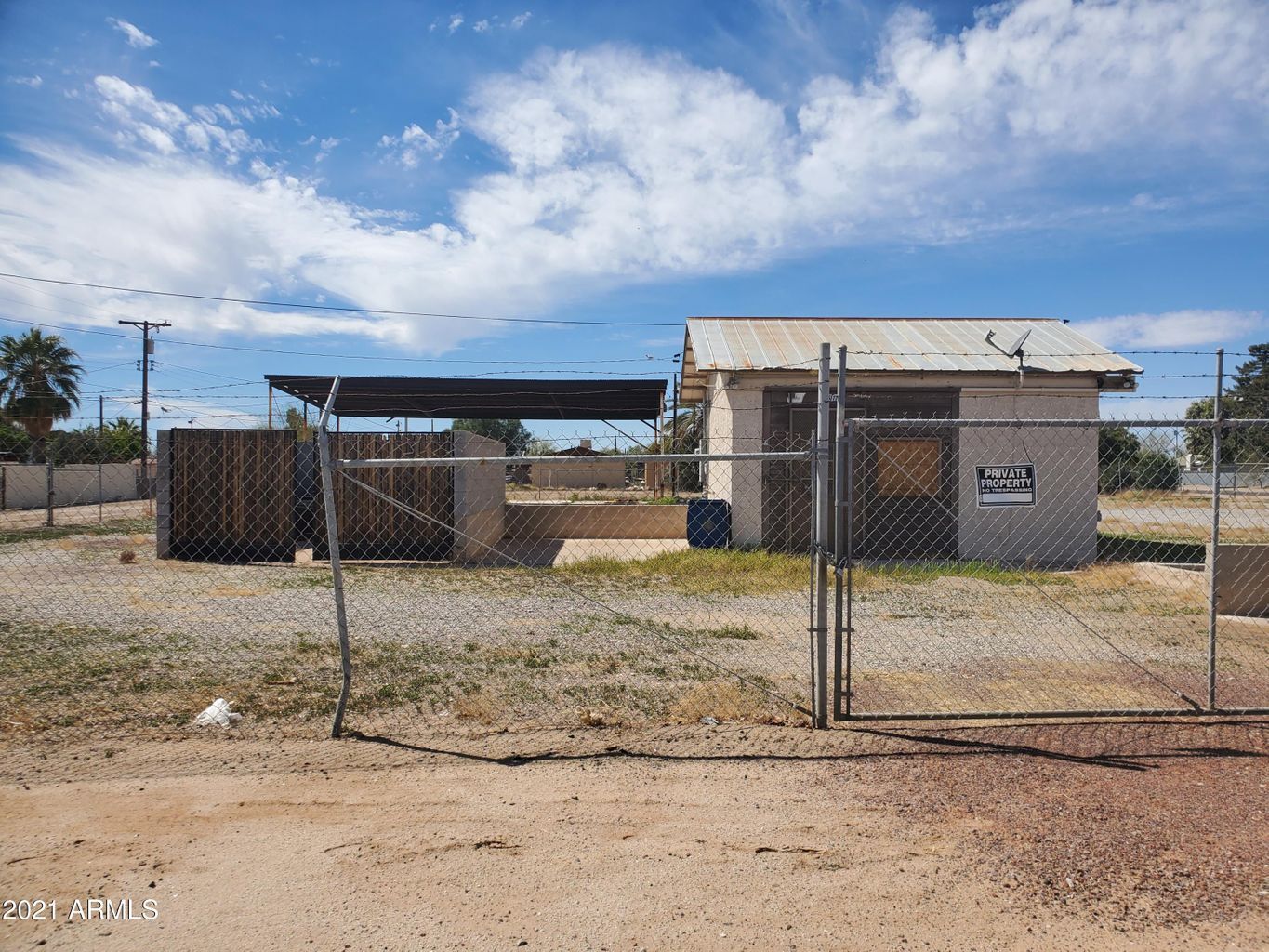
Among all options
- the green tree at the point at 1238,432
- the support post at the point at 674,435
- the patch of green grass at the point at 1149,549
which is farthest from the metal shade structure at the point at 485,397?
the green tree at the point at 1238,432

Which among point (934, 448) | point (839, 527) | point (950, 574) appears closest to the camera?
point (839, 527)

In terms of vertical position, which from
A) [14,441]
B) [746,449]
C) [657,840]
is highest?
[14,441]

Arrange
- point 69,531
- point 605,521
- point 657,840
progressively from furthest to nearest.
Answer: point 605,521, point 69,531, point 657,840

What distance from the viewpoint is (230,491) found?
553 inches

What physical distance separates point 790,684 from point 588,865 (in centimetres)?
290

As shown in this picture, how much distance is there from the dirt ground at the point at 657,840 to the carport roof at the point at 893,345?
945 cm

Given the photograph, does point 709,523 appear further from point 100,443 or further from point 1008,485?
point 100,443

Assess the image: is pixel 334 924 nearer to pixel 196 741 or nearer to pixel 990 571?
pixel 196 741

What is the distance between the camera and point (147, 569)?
12.1 m

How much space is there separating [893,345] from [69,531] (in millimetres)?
18215

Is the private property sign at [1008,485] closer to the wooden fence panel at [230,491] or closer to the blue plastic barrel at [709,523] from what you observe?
the blue plastic barrel at [709,523]

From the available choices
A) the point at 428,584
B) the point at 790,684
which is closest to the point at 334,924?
the point at 790,684

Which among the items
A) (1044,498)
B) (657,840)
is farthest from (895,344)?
(657,840)

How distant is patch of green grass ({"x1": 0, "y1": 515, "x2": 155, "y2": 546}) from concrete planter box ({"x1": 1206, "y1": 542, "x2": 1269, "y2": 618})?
62.4ft
